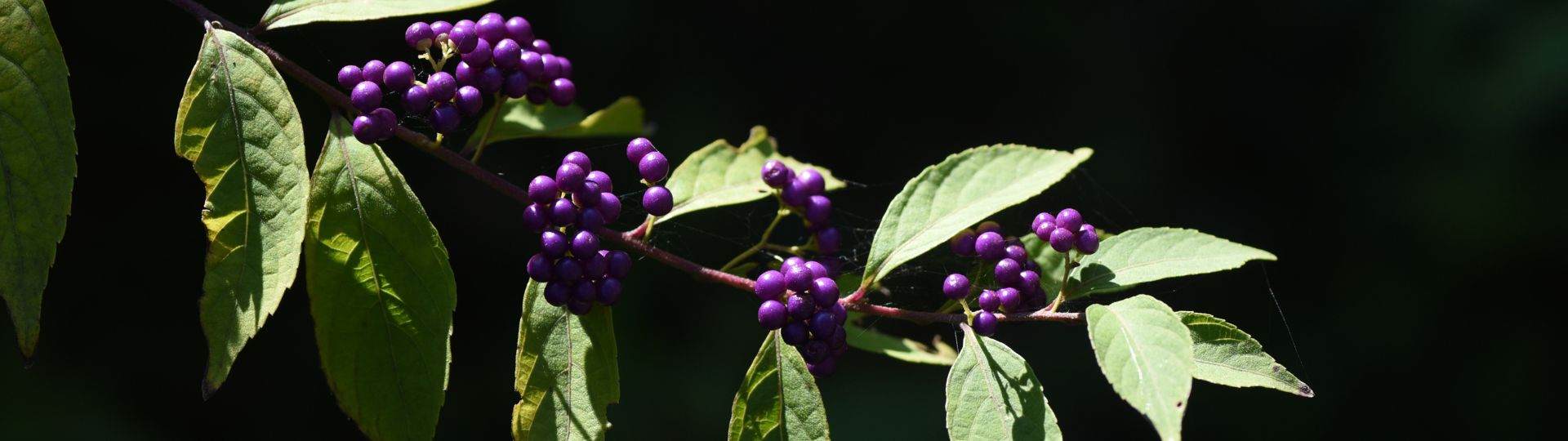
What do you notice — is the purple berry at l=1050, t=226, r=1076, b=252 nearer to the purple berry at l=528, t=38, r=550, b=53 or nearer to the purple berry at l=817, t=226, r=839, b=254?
the purple berry at l=817, t=226, r=839, b=254

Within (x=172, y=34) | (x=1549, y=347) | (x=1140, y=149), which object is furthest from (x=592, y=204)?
(x=1549, y=347)

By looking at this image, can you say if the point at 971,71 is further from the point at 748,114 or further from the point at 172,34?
the point at 172,34

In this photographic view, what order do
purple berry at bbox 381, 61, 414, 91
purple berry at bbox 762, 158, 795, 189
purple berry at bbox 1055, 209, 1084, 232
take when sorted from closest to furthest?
purple berry at bbox 381, 61, 414, 91, purple berry at bbox 1055, 209, 1084, 232, purple berry at bbox 762, 158, 795, 189

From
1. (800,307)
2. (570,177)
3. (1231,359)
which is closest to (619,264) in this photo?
(570,177)

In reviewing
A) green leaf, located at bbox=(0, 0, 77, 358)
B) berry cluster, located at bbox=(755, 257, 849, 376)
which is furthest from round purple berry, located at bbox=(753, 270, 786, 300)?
green leaf, located at bbox=(0, 0, 77, 358)

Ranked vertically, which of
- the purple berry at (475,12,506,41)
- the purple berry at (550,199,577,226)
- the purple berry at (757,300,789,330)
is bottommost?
the purple berry at (757,300,789,330)

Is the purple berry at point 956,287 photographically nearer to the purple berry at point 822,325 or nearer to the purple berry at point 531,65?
the purple berry at point 822,325

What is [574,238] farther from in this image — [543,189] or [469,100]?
[469,100]
